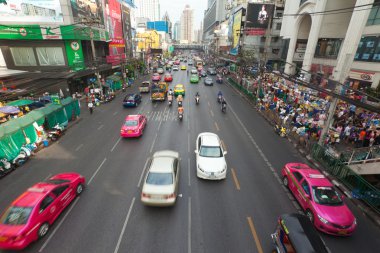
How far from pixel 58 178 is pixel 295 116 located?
21.6 meters

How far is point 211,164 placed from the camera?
41.3ft

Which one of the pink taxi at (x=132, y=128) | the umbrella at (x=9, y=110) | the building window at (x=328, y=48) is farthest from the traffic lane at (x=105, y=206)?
the building window at (x=328, y=48)

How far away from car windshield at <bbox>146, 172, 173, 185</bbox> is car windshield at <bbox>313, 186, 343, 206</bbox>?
7.15 metres

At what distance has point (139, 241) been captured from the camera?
859 cm

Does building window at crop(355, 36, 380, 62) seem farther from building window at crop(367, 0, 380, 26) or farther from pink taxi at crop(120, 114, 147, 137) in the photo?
pink taxi at crop(120, 114, 147, 137)

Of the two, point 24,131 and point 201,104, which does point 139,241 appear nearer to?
point 24,131

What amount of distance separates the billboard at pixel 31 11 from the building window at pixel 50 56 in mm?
4016

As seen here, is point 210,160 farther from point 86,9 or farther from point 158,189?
point 86,9

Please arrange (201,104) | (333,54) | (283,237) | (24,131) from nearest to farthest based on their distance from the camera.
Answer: (283,237), (24,131), (201,104), (333,54)

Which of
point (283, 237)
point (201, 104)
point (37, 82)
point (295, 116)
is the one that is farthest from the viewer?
point (201, 104)

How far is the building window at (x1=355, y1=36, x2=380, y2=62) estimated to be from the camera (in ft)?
83.1

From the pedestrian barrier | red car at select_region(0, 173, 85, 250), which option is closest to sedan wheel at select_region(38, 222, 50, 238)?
red car at select_region(0, 173, 85, 250)

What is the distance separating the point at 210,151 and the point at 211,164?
117 centimetres

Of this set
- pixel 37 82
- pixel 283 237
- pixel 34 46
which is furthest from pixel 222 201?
pixel 34 46
